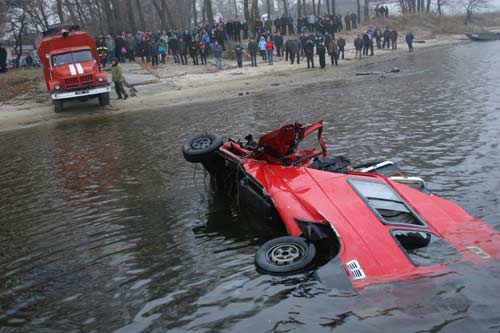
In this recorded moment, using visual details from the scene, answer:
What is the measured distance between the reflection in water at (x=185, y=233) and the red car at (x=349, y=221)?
0.71ft

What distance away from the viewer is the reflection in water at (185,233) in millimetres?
5402

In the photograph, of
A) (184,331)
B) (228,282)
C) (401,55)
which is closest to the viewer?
(184,331)

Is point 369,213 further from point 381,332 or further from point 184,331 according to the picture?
point 184,331

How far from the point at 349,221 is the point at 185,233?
2815 mm

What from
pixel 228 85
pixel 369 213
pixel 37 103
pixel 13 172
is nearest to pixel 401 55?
pixel 228 85

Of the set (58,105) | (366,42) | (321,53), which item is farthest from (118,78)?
(366,42)

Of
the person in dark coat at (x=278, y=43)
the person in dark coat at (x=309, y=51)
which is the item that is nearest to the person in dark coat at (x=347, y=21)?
the person in dark coat at (x=278, y=43)

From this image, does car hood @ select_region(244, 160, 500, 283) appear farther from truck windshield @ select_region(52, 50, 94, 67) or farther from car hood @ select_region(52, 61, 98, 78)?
truck windshield @ select_region(52, 50, 94, 67)

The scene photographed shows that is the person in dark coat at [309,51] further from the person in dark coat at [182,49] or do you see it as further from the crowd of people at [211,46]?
the person in dark coat at [182,49]

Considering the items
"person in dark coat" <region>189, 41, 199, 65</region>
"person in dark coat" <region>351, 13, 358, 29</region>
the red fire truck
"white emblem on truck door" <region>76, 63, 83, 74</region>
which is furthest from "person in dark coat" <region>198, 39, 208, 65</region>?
"person in dark coat" <region>351, 13, 358, 29</region>

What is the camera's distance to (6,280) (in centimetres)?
682

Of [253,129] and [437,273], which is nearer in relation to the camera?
[437,273]

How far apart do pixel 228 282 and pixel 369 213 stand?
6.12ft

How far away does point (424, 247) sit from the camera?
20.1 feet
